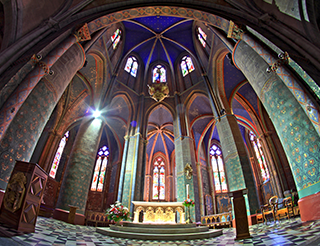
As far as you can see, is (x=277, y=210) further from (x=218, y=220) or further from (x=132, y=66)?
(x=132, y=66)

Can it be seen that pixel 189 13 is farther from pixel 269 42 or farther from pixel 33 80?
pixel 33 80

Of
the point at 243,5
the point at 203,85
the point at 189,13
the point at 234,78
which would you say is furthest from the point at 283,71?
the point at 203,85

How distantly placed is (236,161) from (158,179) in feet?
43.4

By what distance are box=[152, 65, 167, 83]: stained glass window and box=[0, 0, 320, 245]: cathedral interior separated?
108 mm

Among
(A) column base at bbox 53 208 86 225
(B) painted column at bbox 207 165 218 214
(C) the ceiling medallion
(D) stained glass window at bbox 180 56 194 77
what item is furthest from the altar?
(D) stained glass window at bbox 180 56 194 77

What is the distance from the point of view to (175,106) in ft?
54.4

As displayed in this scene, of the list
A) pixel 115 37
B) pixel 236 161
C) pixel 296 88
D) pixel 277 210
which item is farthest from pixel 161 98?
pixel 277 210

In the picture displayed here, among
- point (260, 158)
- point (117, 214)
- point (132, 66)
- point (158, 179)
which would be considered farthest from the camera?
point (158, 179)

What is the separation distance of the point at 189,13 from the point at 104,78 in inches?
293

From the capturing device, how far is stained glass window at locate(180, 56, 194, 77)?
691 inches

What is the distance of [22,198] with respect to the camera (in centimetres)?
378

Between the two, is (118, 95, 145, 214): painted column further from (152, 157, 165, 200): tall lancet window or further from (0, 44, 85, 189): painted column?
(152, 157, 165, 200): tall lancet window

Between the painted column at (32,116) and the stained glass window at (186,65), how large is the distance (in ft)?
38.0

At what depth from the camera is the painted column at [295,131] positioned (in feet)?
15.8
